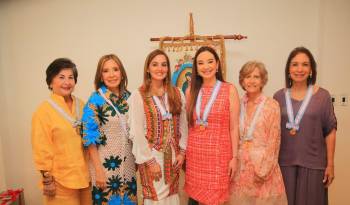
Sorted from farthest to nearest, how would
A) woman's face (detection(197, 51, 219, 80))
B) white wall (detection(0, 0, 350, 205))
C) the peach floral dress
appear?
1. white wall (detection(0, 0, 350, 205))
2. woman's face (detection(197, 51, 219, 80))
3. the peach floral dress

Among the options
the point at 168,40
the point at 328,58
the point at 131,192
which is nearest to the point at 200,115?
the point at 131,192

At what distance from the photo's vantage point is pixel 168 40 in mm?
2859

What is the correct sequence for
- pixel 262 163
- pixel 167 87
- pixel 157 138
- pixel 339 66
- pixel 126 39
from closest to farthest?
pixel 262 163 < pixel 157 138 < pixel 167 87 < pixel 339 66 < pixel 126 39

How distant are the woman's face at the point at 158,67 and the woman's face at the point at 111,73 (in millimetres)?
258

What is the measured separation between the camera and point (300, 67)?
2.08 m

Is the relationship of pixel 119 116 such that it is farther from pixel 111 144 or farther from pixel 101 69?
pixel 101 69

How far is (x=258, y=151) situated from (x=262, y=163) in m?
0.09

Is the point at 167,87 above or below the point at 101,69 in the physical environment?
below

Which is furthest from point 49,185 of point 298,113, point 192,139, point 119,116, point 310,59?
point 310,59

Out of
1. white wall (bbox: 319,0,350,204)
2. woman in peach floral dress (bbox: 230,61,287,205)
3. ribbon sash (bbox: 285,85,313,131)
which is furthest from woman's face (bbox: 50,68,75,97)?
white wall (bbox: 319,0,350,204)

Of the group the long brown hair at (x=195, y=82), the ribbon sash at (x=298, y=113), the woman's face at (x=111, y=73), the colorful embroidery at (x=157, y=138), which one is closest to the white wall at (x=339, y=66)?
the ribbon sash at (x=298, y=113)

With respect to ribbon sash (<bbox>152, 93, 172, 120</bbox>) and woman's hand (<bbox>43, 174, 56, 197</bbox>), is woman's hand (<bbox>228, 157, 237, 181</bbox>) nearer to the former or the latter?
ribbon sash (<bbox>152, 93, 172, 120</bbox>)

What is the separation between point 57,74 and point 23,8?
149 centimetres

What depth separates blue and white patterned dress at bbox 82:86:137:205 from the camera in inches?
79.7
